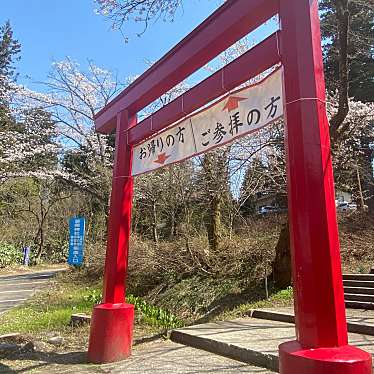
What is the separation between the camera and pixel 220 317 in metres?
8.03

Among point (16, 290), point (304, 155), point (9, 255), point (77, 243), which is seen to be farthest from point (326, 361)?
point (9, 255)

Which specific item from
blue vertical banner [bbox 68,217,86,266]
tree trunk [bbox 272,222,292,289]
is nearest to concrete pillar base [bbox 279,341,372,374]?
tree trunk [bbox 272,222,292,289]

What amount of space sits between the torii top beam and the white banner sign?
567 mm

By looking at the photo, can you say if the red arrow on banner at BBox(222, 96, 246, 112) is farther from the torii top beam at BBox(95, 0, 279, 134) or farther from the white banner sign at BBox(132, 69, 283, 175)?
the torii top beam at BBox(95, 0, 279, 134)

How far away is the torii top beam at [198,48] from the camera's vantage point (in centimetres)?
387

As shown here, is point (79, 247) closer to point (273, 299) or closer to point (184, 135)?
point (273, 299)

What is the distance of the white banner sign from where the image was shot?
372 centimetres

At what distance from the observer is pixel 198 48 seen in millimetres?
4582

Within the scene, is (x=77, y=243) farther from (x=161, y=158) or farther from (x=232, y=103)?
(x=232, y=103)

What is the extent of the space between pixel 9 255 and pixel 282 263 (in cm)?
2195

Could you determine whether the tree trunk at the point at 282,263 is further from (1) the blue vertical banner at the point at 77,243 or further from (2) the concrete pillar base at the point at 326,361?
(1) the blue vertical banner at the point at 77,243

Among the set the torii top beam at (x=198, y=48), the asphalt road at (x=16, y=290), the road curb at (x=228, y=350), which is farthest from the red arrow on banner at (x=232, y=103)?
the asphalt road at (x=16, y=290)

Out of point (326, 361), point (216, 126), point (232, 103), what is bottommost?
point (326, 361)

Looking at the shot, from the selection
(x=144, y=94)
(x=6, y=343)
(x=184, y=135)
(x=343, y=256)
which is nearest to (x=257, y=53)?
(x=184, y=135)
